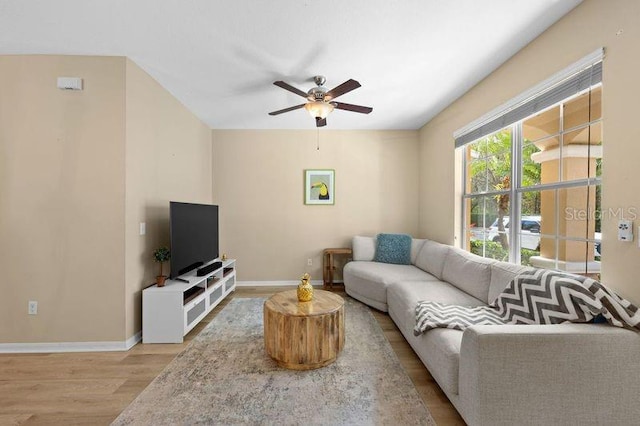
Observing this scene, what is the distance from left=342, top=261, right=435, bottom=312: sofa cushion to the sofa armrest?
175cm

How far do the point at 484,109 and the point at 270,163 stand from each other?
2.98m

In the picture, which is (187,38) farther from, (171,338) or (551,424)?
(551,424)

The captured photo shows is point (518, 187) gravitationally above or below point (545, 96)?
below

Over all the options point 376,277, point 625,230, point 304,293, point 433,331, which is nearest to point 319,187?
point 376,277

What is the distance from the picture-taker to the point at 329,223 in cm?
429

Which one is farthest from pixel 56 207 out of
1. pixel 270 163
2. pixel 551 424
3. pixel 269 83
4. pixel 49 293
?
pixel 551 424

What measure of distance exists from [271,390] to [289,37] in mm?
2593

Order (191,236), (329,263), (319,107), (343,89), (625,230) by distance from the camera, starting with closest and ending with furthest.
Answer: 1. (625,230)
2. (343,89)
3. (319,107)
4. (191,236)
5. (329,263)

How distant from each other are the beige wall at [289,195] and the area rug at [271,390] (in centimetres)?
190

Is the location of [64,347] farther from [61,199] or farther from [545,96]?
[545,96]

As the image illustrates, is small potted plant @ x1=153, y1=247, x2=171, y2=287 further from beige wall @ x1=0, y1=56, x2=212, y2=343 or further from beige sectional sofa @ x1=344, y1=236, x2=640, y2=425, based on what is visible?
beige sectional sofa @ x1=344, y1=236, x2=640, y2=425

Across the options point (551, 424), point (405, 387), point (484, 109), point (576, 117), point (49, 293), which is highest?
point (484, 109)

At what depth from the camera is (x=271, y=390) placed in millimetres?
1771

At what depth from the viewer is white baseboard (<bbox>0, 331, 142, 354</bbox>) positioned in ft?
7.37
